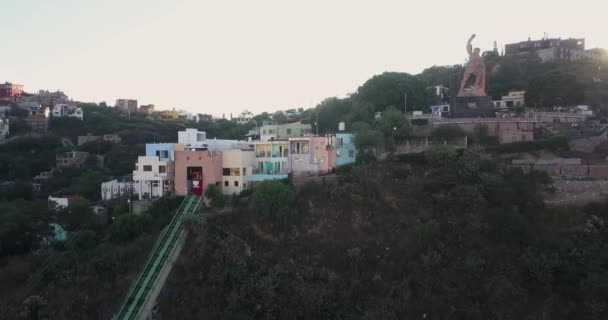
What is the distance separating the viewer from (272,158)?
1056 inches

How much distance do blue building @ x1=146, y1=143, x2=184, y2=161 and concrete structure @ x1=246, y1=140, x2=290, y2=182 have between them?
12.9 ft

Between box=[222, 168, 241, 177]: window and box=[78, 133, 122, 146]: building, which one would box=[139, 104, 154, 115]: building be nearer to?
box=[78, 133, 122, 146]: building

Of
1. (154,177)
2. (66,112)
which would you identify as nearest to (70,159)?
(154,177)

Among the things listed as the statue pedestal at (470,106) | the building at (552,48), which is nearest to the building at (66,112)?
the statue pedestal at (470,106)

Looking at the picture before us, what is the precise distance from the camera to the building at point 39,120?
159 feet

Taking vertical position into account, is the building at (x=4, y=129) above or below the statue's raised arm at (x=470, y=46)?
below

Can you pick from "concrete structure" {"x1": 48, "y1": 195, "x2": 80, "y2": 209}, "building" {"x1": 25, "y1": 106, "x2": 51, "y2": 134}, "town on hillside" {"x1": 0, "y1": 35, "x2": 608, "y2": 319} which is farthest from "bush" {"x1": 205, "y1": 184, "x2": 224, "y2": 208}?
"building" {"x1": 25, "y1": 106, "x2": 51, "y2": 134}

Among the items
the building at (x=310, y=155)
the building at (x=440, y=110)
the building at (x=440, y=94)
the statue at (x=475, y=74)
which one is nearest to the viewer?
the building at (x=310, y=155)

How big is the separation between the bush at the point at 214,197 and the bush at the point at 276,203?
2.24 metres

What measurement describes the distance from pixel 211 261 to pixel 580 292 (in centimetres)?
1349

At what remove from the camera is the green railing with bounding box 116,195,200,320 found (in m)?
19.3

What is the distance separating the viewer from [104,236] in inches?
904

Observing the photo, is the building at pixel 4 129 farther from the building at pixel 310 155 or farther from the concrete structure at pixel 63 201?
the building at pixel 310 155

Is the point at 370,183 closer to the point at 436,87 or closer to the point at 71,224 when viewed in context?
the point at 71,224
